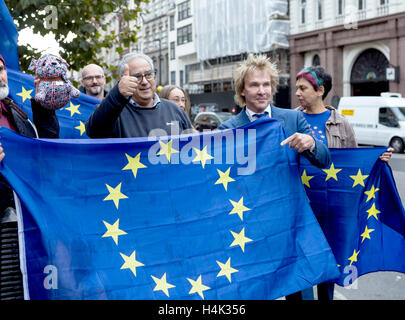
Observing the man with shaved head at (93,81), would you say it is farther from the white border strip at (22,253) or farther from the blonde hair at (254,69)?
the white border strip at (22,253)

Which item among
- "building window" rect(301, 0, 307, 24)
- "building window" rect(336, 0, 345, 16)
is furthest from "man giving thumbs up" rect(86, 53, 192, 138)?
"building window" rect(301, 0, 307, 24)

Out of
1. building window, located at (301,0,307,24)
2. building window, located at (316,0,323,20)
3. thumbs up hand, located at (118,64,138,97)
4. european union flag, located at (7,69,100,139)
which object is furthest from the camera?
building window, located at (301,0,307,24)

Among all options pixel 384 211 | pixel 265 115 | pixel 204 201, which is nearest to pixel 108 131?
pixel 204 201

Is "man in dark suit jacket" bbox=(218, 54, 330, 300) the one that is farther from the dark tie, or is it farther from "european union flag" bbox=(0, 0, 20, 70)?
"european union flag" bbox=(0, 0, 20, 70)

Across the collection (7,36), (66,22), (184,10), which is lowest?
(7,36)

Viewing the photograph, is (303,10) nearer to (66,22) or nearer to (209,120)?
(209,120)

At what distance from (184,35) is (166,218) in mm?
49156

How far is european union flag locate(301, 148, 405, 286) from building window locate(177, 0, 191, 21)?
46.9 m

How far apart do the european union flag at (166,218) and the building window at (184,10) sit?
47538mm

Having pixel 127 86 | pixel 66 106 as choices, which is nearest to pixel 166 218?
pixel 127 86

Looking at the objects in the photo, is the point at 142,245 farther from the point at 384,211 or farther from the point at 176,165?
the point at 384,211

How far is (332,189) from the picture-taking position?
161 inches

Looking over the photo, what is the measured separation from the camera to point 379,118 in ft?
67.9

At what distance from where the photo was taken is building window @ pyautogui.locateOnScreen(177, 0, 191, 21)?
4946 cm
